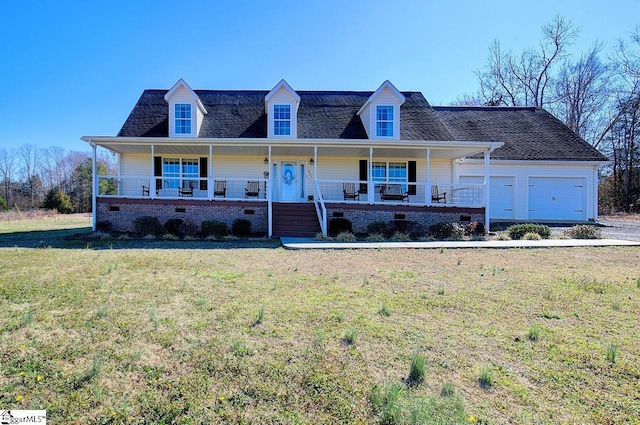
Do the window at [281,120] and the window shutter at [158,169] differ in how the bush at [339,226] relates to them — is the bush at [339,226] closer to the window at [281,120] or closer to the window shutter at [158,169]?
the window at [281,120]

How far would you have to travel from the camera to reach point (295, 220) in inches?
548

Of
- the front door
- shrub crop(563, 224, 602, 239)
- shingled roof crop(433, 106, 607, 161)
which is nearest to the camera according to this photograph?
shrub crop(563, 224, 602, 239)

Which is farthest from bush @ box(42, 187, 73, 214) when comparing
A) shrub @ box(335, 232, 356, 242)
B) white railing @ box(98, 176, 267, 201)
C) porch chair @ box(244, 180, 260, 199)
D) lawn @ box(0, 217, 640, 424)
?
shrub @ box(335, 232, 356, 242)

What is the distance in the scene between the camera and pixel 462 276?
6.71 meters

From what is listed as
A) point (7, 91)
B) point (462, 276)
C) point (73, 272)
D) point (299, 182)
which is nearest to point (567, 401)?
point (462, 276)

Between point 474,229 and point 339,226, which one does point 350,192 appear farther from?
point 474,229

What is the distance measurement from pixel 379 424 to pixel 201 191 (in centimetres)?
1472

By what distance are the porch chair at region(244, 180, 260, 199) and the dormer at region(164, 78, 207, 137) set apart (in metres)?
3.35

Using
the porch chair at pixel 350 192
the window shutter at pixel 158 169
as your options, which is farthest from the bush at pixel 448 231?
the window shutter at pixel 158 169

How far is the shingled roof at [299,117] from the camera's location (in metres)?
16.2

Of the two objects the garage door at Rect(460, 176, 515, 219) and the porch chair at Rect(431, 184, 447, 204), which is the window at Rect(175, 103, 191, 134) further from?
the garage door at Rect(460, 176, 515, 219)

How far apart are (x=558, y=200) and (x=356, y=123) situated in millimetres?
11663

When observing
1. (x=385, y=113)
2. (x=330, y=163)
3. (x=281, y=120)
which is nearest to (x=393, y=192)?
(x=330, y=163)

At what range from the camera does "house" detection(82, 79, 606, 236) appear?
1380 cm
